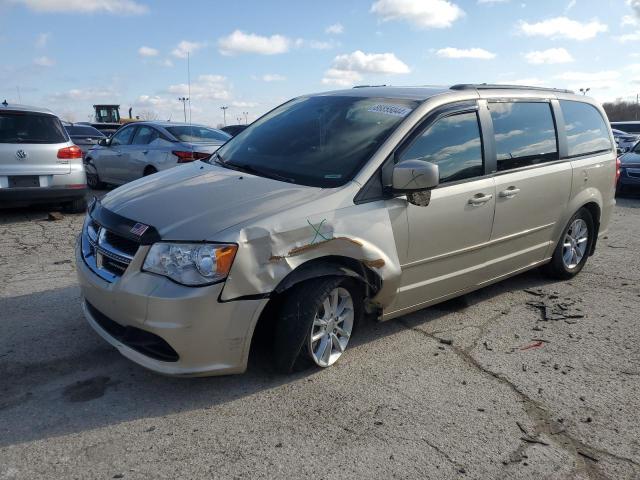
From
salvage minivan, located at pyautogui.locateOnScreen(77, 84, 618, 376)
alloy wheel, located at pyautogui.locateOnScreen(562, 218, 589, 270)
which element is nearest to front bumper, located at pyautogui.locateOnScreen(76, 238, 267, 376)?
salvage minivan, located at pyautogui.locateOnScreen(77, 84, 618, 376)

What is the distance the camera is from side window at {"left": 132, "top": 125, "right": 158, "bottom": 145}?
9.79 metres

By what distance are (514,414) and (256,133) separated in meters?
2.84

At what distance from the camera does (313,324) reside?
335 cm

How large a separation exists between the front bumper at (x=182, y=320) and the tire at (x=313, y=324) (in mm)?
230

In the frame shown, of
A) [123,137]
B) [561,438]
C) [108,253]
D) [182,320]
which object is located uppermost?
[123,137]

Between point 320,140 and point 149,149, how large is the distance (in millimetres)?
6499

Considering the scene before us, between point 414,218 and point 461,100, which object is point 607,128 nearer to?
point 461,100

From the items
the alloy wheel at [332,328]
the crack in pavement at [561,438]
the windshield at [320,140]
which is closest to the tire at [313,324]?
the alloy wheel at [332,328]

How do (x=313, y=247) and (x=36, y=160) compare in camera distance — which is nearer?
(x=313, y=247)

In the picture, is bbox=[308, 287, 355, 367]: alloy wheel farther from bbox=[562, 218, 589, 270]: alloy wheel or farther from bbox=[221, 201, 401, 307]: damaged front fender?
bbox=[562, 218, 589, 270]: alloy wheel

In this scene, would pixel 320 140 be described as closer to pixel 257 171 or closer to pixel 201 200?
pixel 257 171

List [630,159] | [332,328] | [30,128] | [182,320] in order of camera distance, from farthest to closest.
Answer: [630,159] → [30,128] → [332,328] → [182,320]

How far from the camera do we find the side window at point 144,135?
9791mm

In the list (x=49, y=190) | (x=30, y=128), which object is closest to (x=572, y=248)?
(x=49, y=190)
